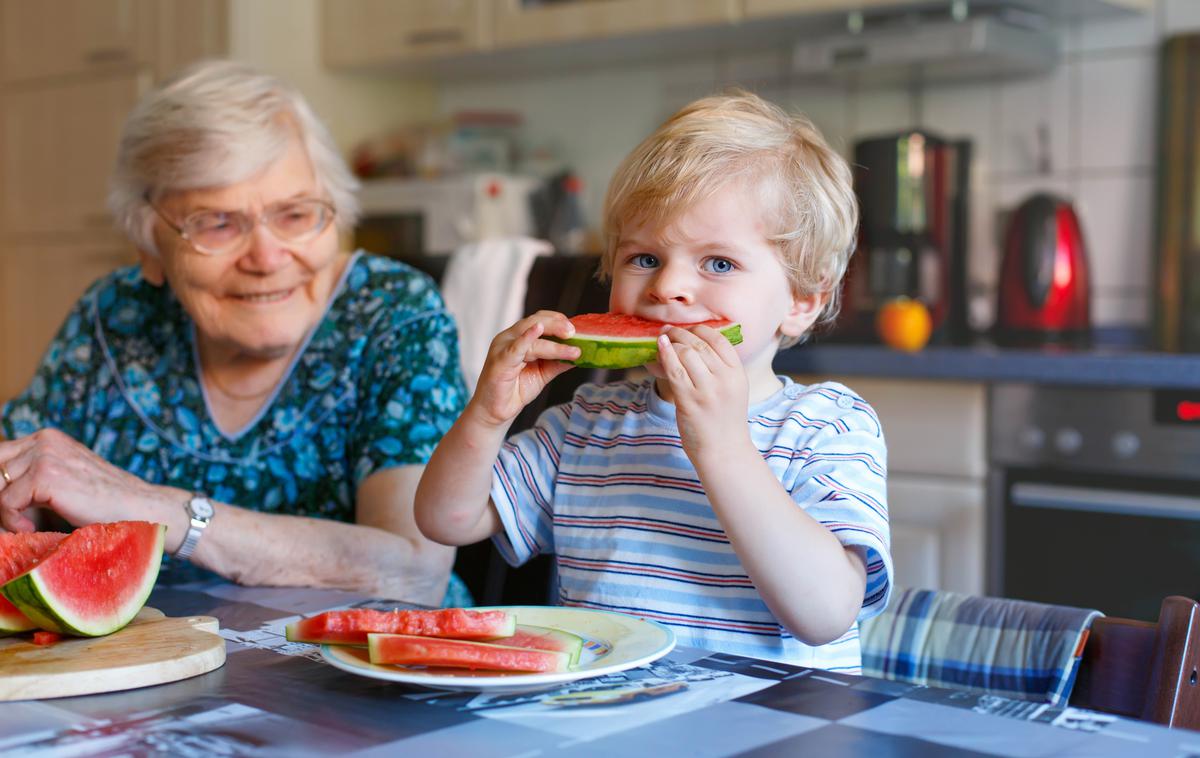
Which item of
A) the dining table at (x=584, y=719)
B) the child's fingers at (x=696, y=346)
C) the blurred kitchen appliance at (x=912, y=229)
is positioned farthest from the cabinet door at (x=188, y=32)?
the dining table at (x=584, y=719)

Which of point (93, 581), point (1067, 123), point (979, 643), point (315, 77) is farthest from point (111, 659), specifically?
point (315, 77)

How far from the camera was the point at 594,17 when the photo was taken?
3443 millimetres

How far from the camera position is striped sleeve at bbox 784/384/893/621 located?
1070 mm

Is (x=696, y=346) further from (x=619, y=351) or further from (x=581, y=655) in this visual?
(x=581, y=655)

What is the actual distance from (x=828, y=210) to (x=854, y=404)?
0.58 feet

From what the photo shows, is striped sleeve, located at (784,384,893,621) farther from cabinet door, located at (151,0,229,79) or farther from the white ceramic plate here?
cabinet door, located at (151,0,229,79)

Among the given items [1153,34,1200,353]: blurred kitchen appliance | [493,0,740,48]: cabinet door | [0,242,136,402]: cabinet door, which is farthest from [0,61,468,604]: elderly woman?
[0,242,136,402]: cabinet door

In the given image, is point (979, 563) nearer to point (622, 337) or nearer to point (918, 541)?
point (918, 541)

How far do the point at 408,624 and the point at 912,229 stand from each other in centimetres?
232

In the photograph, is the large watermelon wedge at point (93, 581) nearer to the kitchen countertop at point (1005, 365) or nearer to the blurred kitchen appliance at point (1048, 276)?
the kitchen countertop at point (1005, 365)

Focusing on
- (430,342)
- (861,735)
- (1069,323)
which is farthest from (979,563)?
(861,735)

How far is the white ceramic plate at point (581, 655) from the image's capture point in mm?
821

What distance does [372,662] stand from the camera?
34.2 inches

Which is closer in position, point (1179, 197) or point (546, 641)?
point (546, 641)
